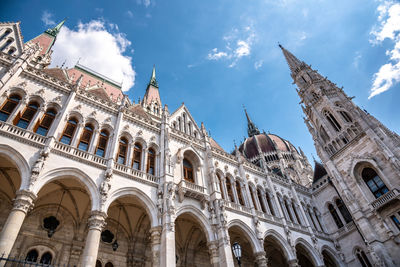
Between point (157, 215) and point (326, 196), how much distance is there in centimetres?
1758

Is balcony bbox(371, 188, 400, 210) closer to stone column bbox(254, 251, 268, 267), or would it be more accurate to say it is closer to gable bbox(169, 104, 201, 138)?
stone column bbox(254, 251, 268, 267)

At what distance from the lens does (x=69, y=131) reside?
44.3 ft

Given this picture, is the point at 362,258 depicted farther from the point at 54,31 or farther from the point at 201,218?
the point at 54,31

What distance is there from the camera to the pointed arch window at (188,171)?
16.5m

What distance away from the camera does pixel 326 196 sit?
23.5 metres

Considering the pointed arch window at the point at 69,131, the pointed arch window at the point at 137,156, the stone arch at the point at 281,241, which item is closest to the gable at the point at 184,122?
the pointed arch window at the point at 137,156

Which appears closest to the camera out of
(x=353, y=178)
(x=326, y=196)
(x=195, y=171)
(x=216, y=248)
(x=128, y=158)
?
(x=216, y=248)

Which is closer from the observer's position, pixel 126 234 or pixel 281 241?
pixel 126 234

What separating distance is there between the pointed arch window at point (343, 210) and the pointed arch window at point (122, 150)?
18.6m

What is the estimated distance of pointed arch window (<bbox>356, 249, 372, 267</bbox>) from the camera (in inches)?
730

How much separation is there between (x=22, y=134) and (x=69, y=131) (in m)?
2.46

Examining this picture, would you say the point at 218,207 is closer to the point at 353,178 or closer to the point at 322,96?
the point at 353,178

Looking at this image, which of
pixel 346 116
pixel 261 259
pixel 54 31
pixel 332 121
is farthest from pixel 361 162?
pixel 54 31

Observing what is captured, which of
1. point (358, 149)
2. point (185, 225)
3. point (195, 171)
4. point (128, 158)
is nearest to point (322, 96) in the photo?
point (358, 149)
